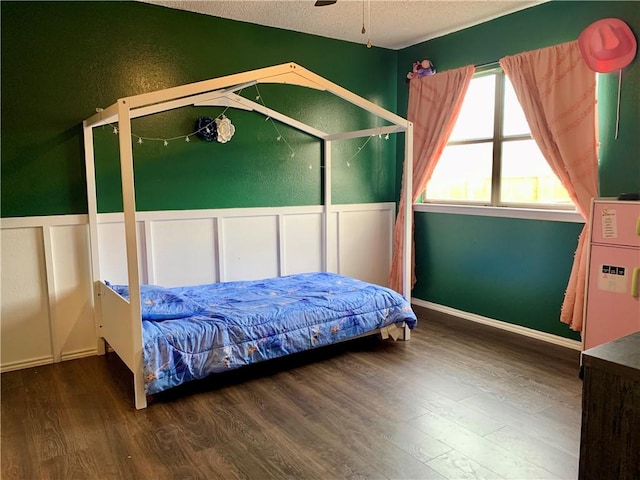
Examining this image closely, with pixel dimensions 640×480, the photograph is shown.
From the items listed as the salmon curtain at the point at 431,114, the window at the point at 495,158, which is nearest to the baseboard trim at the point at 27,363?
the salmon curtain at the point at 431,114

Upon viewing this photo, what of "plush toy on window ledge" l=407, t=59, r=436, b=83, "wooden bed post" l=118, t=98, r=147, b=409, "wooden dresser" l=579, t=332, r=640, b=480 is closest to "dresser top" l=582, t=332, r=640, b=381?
"wooden dresser" l=579, t=332, r=640, b=480

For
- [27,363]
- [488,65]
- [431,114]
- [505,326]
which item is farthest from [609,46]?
[27,363]

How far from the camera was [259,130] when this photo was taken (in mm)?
4176

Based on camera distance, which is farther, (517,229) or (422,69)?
(422,69)

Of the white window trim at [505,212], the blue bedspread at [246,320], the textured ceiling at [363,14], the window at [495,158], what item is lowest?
the blue bedspread at [246,320]

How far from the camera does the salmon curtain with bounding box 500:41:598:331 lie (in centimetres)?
333

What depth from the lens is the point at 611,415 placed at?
1.06 meters

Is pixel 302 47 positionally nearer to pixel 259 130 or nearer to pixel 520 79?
pixel 259 130

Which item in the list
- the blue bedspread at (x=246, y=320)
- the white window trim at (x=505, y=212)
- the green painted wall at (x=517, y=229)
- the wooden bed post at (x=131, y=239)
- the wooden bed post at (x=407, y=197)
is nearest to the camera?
the wooden bed post at (x=131, y=239)

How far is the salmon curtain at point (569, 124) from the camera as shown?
3328 mm

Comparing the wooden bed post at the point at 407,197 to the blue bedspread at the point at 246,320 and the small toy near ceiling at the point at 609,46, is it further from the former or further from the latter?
the small toy near ceiling at the point at 609,46

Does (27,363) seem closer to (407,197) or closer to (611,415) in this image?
(407,197)

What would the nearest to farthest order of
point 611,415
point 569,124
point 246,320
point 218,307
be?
point 611,415 < point 246,320 < point 218,307 < point 569,124

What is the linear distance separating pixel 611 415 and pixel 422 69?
398cm
